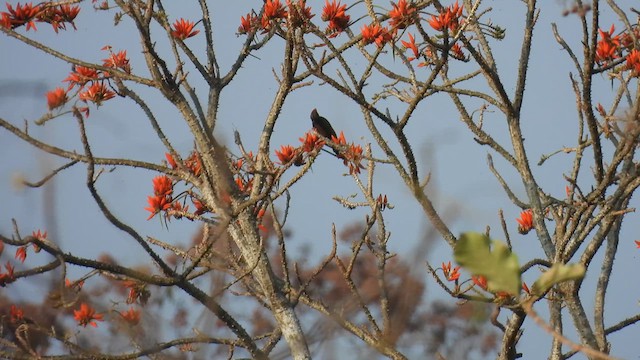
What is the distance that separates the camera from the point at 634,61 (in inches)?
200

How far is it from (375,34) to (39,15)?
191cm

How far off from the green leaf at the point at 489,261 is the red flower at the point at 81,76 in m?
3.95

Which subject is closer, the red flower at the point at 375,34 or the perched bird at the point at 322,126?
the red flower at the point at 375,34

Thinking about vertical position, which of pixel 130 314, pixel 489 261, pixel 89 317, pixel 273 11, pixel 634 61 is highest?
pixel 273 11

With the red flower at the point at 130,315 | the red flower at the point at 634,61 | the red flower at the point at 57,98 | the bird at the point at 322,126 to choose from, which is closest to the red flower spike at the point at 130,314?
the red flower at the point at 130,315

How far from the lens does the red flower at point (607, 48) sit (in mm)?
5297

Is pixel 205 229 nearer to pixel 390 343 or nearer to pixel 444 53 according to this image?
pixel 444 53

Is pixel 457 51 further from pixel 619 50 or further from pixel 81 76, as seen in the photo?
pixel 81 76

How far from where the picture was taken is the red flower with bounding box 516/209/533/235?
589 cm

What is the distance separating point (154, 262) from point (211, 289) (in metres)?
1.85

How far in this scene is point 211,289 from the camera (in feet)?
4.29

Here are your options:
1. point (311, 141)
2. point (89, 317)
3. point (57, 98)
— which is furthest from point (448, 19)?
point (89, 317)

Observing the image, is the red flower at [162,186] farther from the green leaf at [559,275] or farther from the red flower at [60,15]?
the green leaf at [559,275]

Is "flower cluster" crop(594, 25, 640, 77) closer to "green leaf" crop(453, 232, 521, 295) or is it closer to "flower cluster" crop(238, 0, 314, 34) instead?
"flower cluster" crop(238, 0, 314, 34)
